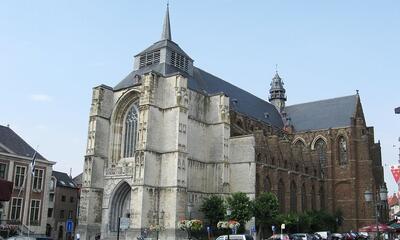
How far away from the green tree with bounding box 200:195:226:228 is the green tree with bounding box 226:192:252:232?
203 centimetres

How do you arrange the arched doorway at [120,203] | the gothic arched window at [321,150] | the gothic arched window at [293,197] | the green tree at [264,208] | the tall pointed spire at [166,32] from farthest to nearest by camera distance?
1. the gothic arched window at [321,150]
2. the gothic arched window at [293,197]
3. the tall pointed spire at [166,32]
4. the arched doorway at [120,203]
5. the green tree at [264,208]

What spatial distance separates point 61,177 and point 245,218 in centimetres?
3003

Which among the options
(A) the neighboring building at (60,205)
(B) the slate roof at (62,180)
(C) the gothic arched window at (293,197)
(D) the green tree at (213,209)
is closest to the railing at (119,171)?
(D) the green tree at (213,209)

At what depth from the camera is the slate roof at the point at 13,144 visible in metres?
40.5

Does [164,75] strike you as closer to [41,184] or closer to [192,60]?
[192,60]

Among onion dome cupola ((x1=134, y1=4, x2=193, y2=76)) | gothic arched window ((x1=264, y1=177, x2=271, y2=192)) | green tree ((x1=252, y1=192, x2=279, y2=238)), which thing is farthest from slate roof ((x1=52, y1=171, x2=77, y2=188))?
green tree ((x1=252, y1=192, x2=279, y2=238))

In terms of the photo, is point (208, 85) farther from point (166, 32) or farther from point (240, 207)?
point (240, 207)

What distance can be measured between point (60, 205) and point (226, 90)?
2533 centimetres

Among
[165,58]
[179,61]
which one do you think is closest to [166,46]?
[165,58]

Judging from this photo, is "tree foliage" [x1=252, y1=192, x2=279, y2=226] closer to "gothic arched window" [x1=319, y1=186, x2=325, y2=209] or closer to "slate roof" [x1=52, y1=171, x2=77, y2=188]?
"gothic arched window" [x1=319, y1=186, x2=325, y2=209]

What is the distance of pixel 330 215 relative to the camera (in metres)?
54.8

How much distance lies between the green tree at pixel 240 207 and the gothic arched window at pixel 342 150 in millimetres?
26088

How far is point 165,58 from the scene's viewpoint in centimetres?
4684

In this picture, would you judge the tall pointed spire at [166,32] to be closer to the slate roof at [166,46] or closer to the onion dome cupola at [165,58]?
the onion dome cupola at [165,58]
